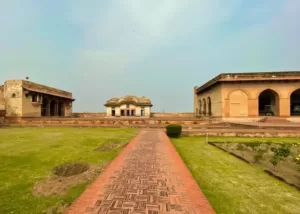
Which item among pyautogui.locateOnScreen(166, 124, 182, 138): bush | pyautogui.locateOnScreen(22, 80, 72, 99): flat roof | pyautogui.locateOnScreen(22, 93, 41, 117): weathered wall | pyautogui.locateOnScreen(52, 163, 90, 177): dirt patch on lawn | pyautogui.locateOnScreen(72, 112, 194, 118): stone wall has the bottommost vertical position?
pyautogui.locateOnScreen(52, 163, 90, 177): dirt patch on lawn

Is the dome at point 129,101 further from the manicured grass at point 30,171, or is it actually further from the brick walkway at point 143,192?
the brick walkway at point 143,192

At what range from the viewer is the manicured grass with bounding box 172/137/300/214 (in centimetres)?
360

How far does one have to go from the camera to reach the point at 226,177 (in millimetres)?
5246

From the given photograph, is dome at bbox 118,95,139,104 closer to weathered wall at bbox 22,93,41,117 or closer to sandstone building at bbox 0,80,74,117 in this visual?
sandstone building at bbox 0,80,74,117

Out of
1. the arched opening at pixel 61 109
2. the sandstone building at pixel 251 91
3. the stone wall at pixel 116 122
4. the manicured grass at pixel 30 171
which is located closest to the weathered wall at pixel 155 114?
the arched opening at pixel 61 109

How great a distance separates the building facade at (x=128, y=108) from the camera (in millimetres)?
37156

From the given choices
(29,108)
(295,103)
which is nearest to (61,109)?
(29,108)

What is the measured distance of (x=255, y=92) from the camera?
23.2 m

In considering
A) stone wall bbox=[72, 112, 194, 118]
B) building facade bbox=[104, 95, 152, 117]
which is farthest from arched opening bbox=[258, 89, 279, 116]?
building facade bbox=[104, 95, 152, 117]

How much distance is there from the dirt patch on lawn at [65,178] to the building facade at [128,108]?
1217 inches

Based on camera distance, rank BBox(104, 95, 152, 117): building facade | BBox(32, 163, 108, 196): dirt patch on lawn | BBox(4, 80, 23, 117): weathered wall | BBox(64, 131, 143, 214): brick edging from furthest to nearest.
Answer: BBox(104, 95, 152, 117): building facade < BBox(4, 80, 23, 117): weathered wall < BBox(32, 163, 108, 196): dirt patch on lawn < BBox(64, 131, 143, 214): brick edging

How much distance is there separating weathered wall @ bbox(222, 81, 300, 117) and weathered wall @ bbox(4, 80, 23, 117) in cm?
2588

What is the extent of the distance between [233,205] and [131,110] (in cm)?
3416

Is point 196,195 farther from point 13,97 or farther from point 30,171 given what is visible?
point 13,97
